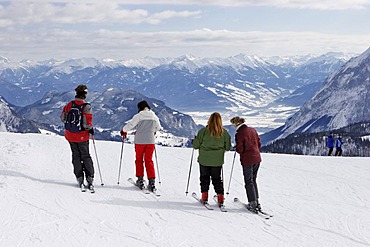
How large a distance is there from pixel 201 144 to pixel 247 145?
111 cm

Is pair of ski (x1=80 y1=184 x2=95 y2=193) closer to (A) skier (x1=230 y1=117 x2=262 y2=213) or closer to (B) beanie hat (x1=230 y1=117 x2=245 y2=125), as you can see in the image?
(A) skier (x1=230 y1=117 x2=262 y2=213)

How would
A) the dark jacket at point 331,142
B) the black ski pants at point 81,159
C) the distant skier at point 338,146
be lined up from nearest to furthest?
1. the black ski pants at point 81,159
2. the distant skier at point 338,146
3. the dark jacket at point 331,142

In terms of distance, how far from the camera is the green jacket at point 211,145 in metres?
10.3

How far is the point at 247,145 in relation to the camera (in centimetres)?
1022

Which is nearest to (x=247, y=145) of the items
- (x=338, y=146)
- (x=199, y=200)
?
(x=199, y=200)

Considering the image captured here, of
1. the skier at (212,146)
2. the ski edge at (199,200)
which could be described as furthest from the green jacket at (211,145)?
the ski edge at (199,200)

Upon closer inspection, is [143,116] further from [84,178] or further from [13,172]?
[13,172]

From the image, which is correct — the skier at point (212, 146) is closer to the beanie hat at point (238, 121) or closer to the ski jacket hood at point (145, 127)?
the beanie hat at point (238, 121)

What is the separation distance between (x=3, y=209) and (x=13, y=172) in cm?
463

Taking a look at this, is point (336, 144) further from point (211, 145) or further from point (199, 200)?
point (211, 145)

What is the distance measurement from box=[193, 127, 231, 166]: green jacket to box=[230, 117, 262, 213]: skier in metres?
0.31

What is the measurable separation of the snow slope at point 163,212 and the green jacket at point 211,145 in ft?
4.07

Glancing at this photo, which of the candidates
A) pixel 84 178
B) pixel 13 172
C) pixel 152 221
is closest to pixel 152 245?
pixel 152 221

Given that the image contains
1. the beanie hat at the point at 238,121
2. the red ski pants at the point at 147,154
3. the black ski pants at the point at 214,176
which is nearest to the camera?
the beanie hat at the point at 238,121
